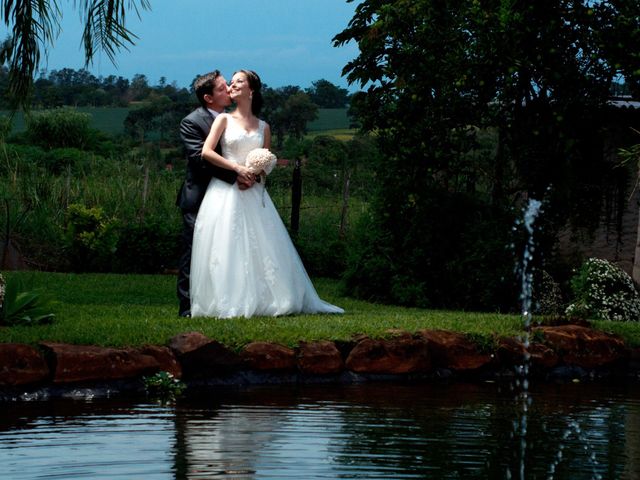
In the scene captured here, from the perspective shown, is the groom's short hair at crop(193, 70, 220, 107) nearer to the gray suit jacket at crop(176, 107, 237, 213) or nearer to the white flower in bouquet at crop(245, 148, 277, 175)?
the gray suit jacket at crop(176, 107, 237, 213)

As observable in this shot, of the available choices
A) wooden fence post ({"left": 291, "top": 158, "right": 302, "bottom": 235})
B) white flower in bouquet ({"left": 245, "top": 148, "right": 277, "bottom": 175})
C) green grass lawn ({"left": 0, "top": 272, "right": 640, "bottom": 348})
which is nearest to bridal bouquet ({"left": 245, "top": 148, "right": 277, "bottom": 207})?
white flower in bouquet ({"left": 245, "top": 148, "right": 277, "bottom": 175})

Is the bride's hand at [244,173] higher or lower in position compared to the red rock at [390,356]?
higher

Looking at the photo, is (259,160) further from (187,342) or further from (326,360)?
(187,342)

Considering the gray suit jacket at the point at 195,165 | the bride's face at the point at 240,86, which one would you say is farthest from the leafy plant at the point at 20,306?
the bride's face at the point at 240,86

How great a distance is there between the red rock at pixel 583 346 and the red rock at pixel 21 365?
4808 mm

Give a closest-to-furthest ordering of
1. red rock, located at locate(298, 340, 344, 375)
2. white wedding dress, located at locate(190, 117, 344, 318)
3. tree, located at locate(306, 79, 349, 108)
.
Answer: red rock, located at locate(298, 340, 344, 375) < white wedding dress, located at locate(190, 117, 344, 318) < tree, located at locate(306, 79, 349, 108)

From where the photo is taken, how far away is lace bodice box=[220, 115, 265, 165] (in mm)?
11438

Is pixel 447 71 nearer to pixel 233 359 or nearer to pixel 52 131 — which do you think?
pixel 233 359

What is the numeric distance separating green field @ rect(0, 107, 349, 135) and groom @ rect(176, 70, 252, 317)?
169ft

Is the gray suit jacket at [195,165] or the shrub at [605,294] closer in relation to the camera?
the gray suit jacket at [195,165]

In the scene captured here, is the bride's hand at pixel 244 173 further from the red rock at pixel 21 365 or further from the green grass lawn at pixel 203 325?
the red rock at pixel 21 365

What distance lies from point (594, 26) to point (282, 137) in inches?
1586

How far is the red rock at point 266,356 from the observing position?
30.9 feet

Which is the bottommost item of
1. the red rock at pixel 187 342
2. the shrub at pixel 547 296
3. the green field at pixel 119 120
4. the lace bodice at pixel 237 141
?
the red rock at pixel 187 342
